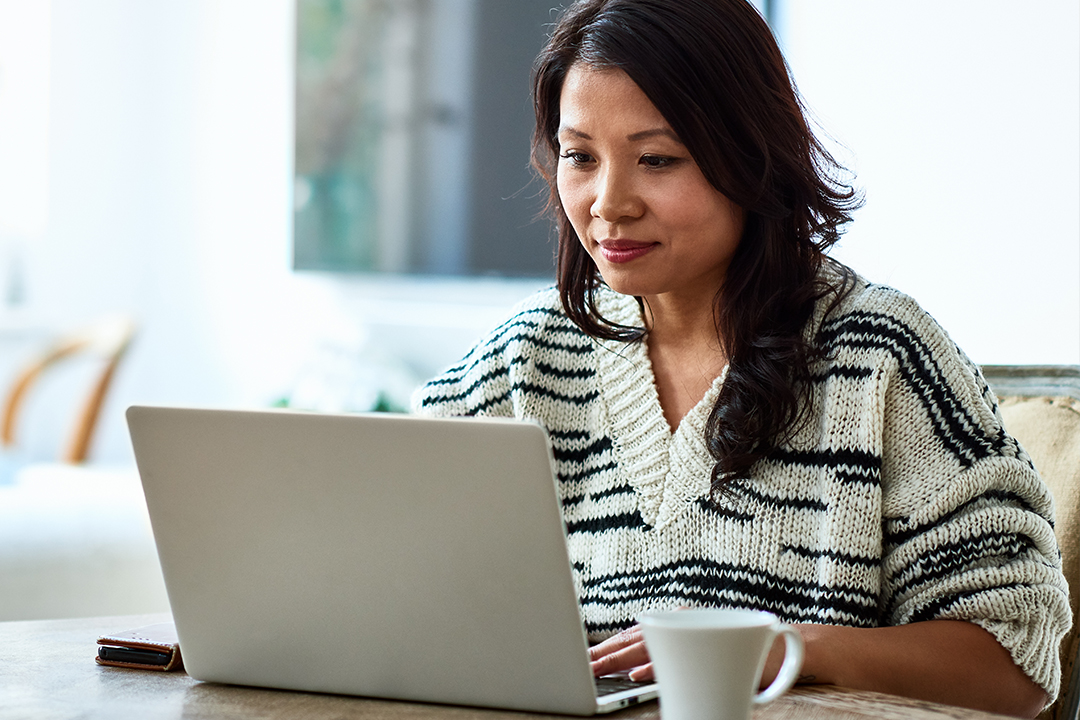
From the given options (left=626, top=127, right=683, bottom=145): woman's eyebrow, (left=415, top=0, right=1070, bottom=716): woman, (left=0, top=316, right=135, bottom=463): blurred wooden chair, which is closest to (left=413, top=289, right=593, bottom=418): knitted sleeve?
(left=415, top=0, right=1070, bottom=716): woman

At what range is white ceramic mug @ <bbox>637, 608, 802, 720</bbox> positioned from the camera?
675 mm

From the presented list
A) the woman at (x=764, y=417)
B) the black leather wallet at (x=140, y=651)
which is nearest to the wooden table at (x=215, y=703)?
the black leather wallet at (x=140, y=651)

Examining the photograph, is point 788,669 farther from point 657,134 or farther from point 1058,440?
point 1058,440

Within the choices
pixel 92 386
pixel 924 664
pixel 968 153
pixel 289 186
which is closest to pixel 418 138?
pixel 289 186

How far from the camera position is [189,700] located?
83 centimetres

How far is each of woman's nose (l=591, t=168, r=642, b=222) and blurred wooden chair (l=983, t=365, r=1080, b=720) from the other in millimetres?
482

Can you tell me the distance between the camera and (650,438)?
119 cm

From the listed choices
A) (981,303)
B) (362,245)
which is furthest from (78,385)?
(981,303)

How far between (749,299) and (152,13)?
4.14 metres

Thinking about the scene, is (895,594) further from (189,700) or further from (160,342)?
(160,342)

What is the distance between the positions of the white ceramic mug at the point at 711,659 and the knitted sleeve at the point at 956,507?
1.24ft

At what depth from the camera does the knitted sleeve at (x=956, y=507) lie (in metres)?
1.01

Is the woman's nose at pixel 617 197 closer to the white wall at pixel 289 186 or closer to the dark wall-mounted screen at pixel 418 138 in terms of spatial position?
the white wall at pixel 289 186

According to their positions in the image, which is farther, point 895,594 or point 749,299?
point 749,299
